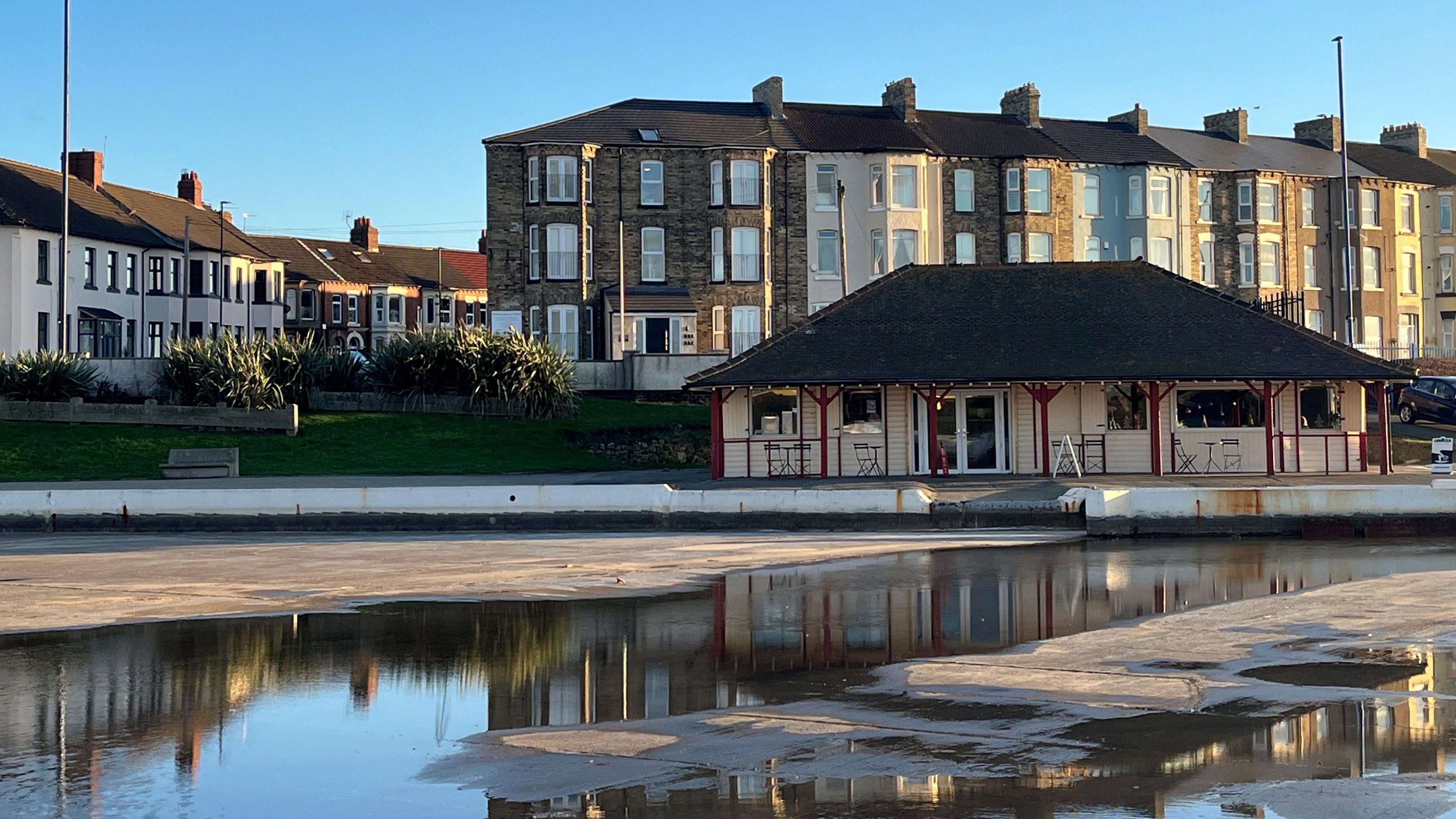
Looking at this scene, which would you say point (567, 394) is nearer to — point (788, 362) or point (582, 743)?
point (788, 362)

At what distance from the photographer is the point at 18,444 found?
137 ft

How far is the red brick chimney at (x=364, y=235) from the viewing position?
101m

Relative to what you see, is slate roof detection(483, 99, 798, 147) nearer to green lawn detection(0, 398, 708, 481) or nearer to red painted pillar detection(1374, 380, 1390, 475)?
green lawn detection(0, 398, 708, 481)

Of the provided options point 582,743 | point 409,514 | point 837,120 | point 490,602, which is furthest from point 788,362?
point 837,120

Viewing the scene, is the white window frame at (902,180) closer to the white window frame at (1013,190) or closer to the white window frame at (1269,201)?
the white window frame at (1013,190)

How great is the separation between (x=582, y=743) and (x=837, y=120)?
190 feet

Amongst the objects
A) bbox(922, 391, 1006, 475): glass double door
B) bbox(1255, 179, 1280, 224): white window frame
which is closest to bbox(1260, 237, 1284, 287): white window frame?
bbox(1255, 179, 1280, 224): white window frame

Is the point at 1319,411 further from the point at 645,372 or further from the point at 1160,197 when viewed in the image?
the point at 1160,197

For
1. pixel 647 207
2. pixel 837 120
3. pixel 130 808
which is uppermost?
pixel 837 120

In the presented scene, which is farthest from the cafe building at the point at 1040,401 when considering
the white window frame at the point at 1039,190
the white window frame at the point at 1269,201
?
the white window frame at the point at 1269,201

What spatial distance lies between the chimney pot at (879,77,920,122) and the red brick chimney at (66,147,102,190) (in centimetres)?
3788

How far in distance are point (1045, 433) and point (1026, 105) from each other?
37.8 metres

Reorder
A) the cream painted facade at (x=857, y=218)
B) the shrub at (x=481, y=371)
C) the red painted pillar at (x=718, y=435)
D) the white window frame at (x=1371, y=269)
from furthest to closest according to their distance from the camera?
the white window frame at (x=1371, y=269) < the cream painted facade at (x=857, y=218) < the shrub at (x=481, y=371) < the red painted pillar at (x=718, y=435)

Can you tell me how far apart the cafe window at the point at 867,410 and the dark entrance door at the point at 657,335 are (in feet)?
76.3
